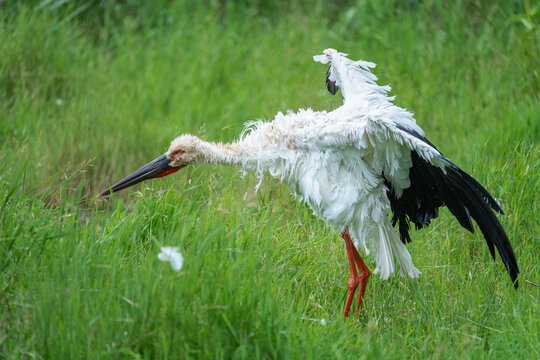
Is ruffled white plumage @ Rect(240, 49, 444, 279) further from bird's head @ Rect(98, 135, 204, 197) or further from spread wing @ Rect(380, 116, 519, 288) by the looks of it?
bird's head @ Rect(98, 135, 204, 197)

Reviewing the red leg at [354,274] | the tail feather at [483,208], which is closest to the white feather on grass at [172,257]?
the red leg at [354,274]

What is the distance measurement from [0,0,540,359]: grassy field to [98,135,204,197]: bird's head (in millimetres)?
130

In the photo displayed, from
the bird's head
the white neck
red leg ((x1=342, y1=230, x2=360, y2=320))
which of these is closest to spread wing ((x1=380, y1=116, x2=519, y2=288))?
red leg ((x1=342, y1=230, x2=360, y2=320))

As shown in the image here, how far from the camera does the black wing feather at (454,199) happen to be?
320 cm

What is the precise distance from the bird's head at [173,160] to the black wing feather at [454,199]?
3.57 feet

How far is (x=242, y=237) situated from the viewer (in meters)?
3.43

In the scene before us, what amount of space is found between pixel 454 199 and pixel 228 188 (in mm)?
1489

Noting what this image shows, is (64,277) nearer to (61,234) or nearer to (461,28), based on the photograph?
(61,234)

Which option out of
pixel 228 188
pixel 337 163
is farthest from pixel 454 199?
pixel 228 188

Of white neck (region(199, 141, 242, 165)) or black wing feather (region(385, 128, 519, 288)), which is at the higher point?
white neck (region(199, 141, 242, 165))

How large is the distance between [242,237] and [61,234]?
956mm

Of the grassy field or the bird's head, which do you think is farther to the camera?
the bird's head

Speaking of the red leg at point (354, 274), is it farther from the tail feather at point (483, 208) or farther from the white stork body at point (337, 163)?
the tail feather at point (483, 208)

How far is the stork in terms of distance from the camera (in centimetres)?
323
